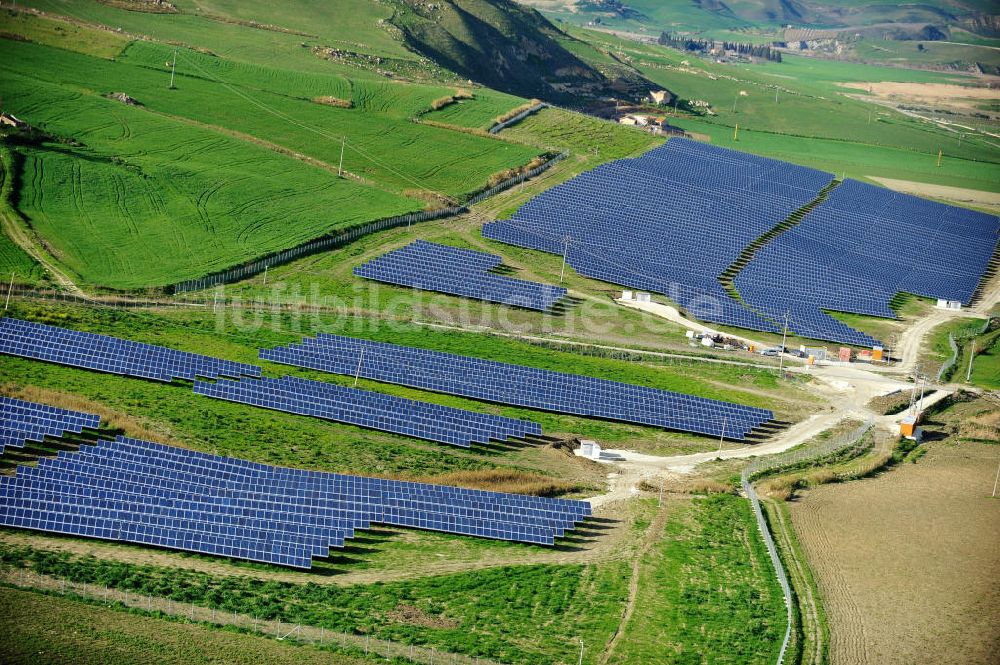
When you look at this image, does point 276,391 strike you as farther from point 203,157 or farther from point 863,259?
point 863,259

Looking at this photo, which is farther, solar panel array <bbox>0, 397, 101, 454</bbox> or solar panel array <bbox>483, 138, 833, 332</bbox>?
solar panel array <bbox>483, 138, 833, 332</bbox>

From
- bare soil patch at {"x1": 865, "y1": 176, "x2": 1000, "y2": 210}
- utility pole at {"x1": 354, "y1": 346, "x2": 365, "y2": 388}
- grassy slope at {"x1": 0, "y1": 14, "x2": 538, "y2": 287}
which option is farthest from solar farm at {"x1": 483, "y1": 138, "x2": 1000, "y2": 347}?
utility pole at {"x1": 354, "y1": 346, "x2": 365, "y2": 388}

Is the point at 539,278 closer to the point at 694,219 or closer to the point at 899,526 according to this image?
the point at 694,219

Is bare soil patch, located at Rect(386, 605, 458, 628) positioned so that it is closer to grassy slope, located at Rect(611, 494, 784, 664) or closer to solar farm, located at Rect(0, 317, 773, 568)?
solar farm, located at Rect(0, 317, 773, 568)

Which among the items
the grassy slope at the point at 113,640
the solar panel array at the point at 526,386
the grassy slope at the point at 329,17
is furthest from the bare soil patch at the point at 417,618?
the grassy slope at the point at 329,17

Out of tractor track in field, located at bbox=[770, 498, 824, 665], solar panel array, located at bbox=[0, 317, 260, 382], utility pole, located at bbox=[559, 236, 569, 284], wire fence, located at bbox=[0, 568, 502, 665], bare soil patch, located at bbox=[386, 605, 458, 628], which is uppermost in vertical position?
utility pole, located at bbox=[559, 236, 569, 284]

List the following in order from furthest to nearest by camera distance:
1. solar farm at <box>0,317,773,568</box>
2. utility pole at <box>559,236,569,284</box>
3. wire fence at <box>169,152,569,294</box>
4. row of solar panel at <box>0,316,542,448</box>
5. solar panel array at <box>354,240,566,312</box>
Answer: utility pole at <box>559,236,569,284</box>
solar panel array at <box>354,240,566,312</box>
wire fence at <box>169,152,569,294</box>
row of solar panel at <box>0,316,542,448</box>
solar farm at <box>0,317,773,568</box>

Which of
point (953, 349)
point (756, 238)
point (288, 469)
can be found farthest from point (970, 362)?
point (288, 469)

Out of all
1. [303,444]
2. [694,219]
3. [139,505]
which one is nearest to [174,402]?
[303,444]
